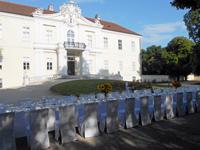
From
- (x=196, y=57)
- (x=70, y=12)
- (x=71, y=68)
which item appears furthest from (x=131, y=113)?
(x=70, y=12)

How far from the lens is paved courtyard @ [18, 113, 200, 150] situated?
9781 millimetres

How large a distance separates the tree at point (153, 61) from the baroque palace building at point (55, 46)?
11591mm

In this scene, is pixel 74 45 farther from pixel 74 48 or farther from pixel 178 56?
pixel 178 56

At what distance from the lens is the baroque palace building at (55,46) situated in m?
41.7

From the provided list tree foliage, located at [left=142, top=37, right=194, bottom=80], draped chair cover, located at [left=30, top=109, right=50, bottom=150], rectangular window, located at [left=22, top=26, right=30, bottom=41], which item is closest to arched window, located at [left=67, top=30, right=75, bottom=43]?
rectangular window, located at [left=22, top=26, right=30, bottom=41]

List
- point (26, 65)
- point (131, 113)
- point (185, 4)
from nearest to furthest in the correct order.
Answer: point (185, 4)
point (131, 113)
point (26, 65)

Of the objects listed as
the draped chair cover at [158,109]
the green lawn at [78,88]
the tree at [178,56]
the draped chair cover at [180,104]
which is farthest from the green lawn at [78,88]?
the tree at [178,56]

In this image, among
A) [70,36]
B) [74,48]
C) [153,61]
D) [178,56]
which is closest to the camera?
[74,48]

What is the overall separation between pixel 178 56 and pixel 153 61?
708 centimetres

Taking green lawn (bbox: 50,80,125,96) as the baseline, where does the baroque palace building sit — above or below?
above

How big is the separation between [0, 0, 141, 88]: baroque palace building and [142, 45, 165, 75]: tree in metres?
11.6

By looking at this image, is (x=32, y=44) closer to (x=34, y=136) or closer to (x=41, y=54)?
(x=41, y=54)

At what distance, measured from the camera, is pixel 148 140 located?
10789 millimetres

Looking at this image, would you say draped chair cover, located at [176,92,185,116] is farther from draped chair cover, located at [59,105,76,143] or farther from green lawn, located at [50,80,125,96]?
green lawn, located at [50,80,125,96]
